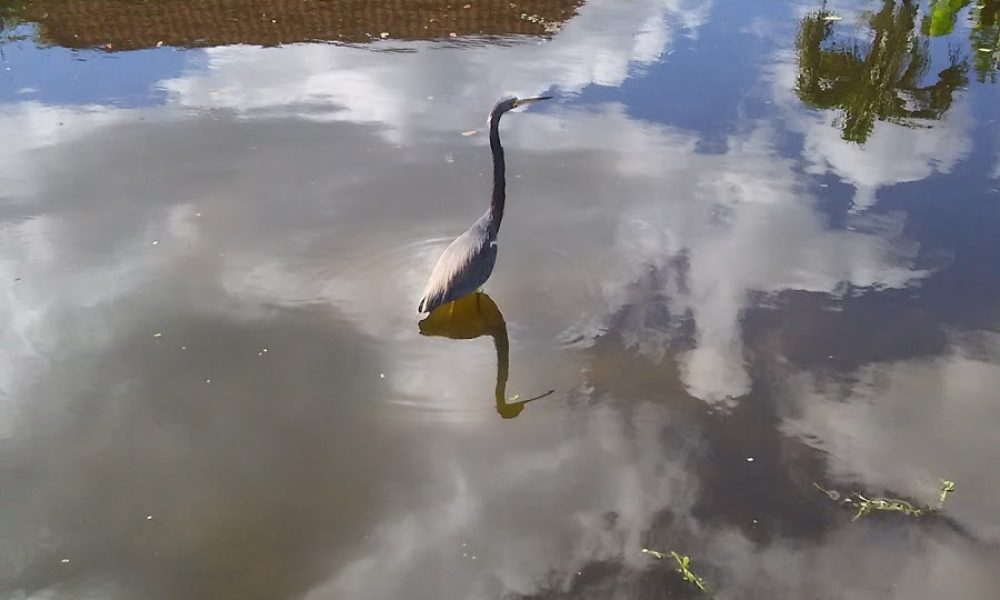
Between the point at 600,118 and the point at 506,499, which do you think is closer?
the point at 506,499

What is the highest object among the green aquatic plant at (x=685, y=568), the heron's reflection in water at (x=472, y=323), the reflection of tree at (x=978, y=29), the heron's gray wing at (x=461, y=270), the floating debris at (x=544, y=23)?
the reflection of tree at (x=978, y=29)

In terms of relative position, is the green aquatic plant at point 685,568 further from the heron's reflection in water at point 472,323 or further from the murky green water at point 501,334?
the heron's reflection in water at point 472,323

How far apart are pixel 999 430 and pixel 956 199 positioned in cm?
219

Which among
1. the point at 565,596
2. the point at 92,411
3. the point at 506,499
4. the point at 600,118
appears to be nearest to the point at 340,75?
the point at 600,118

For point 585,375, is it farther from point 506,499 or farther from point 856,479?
point 856,479

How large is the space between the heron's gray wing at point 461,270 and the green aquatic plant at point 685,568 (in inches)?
64.6

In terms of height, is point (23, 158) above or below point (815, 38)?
below

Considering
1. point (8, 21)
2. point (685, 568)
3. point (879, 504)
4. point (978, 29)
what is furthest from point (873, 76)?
point (8, 21)

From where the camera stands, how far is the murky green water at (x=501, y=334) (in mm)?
3197

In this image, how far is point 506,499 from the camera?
11.1 ft

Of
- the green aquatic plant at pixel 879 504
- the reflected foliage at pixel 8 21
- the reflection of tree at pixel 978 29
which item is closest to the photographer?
the green aquatic plant at pixel 879 504

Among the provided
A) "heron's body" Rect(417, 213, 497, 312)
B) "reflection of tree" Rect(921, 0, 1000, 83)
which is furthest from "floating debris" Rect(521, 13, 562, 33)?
"heron's body" Rect(417, 213, 497, 312)

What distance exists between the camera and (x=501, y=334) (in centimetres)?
427

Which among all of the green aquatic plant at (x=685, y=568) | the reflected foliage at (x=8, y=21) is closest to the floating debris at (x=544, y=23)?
the reflected foliage at (x=8, y=21)
